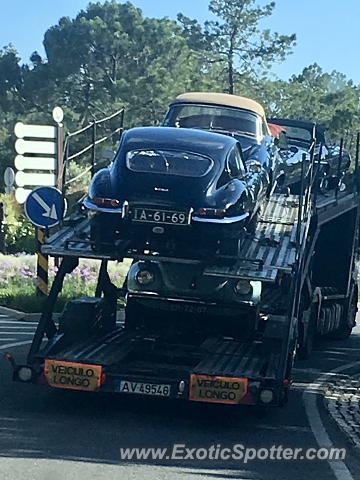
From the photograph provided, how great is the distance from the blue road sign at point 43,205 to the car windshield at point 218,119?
3.36 meters

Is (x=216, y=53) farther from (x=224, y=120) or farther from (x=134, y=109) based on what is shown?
(x=224, y=120)

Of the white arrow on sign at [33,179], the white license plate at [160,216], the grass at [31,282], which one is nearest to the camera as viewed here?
the white license plate at [160,216]

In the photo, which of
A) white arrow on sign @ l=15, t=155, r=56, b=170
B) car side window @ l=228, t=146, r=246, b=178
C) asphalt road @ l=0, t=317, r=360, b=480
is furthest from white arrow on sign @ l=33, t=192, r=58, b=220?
car side window @ l=228, t=146, r=246, b=178

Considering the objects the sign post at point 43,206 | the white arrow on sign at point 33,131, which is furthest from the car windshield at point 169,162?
the white arrow on sign at point 33,131

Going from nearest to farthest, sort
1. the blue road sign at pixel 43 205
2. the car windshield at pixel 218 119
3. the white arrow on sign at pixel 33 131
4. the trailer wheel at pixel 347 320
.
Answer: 1. the car windshield at pixel 218 119
2. the blue road sign at pixel 43 205
3. the trailer wheel at pixel 347 320
4. the white arrow on sign at pixel 33 131

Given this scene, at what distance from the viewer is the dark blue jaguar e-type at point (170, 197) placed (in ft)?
35.9

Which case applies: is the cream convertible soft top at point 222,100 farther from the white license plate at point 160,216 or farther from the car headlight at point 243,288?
the white license plate at point 160,216

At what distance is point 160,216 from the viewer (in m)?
10.9

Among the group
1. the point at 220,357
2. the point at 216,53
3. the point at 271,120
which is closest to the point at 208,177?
the point at 220,357

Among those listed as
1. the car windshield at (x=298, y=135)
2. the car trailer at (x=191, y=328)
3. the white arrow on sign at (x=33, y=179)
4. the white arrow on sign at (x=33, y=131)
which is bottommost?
the car trailer at (x=191, y=328)

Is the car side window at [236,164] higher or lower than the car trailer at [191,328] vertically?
higher

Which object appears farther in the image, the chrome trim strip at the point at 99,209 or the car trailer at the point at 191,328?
the chrome trim strip at the point at 99,209

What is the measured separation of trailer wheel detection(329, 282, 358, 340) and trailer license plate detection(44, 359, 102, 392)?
953 cm

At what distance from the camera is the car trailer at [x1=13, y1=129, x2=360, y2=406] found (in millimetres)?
10344
